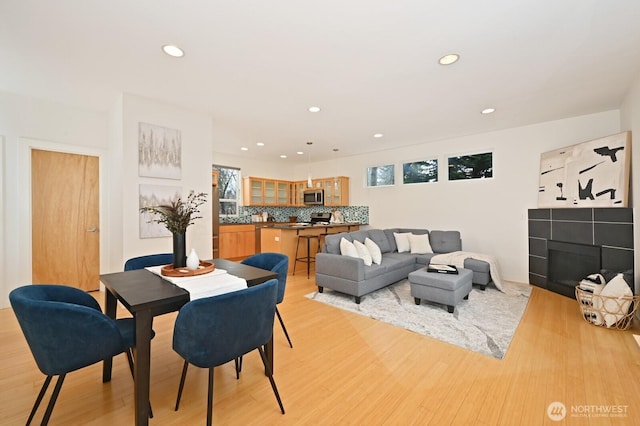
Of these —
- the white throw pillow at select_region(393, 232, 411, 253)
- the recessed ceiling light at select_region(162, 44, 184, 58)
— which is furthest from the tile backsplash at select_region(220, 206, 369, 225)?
the recessed ceiling light at select_region(162, 44, 184, 58)

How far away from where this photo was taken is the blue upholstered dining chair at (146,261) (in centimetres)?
261

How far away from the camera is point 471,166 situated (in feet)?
17.7

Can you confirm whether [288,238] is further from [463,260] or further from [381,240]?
[463,260]

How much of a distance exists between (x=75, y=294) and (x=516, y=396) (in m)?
3.17

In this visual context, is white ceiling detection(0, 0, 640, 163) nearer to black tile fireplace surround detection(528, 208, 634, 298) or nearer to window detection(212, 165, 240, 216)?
black tile fireplace surround detection(528, 208, 634, 298)

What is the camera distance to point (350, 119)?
14.6 feet

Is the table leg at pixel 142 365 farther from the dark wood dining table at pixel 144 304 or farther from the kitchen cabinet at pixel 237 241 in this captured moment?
the kitchen cabinet at pixel 237 241

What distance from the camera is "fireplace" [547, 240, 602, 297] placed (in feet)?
12.3

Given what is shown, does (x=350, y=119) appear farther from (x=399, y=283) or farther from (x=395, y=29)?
(x=399, y=283)

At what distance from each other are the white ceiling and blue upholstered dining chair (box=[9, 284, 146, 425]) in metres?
2.03

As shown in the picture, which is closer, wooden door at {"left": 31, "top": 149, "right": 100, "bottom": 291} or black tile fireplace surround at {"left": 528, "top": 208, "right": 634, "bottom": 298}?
black tile fireplace surround at {"left": 528, "top": 208, "right": 634, "bottom": 298}

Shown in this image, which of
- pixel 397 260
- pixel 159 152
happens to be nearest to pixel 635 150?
pixel 397 260

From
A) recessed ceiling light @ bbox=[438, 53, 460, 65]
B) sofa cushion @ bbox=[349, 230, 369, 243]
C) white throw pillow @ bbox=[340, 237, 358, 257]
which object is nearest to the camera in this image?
recessed ceiling light @ bbox=[438, 53, 460, 65]

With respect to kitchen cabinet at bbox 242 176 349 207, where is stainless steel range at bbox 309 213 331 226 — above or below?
below
